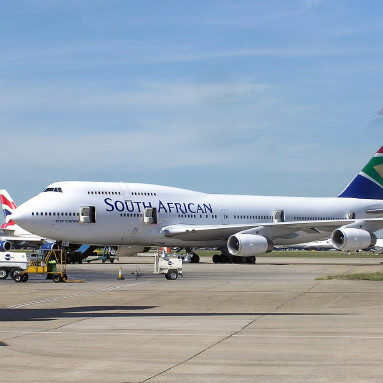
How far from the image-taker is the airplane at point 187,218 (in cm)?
4594

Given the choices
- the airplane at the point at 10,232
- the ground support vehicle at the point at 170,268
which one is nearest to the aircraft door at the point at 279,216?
the airplane at the point at 10,232

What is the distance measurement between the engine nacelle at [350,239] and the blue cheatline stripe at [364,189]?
1029 centimetres

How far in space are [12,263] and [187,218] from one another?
1989cm

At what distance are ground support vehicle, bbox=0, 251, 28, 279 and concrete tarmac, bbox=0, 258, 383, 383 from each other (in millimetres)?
5972

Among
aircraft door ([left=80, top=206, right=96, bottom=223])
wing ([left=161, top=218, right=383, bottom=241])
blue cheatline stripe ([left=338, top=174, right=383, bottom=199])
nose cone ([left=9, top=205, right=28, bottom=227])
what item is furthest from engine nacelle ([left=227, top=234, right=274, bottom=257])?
blue cheatline stripe ([left=338, top=174, right=383, bottom=199])

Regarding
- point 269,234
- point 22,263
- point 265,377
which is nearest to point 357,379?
point 265,377

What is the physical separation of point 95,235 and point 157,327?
31.4 m

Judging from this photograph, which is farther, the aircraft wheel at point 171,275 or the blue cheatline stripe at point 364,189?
the blue cheatline stripe at point 364,189

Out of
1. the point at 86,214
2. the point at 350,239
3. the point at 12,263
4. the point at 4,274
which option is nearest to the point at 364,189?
the point at 350,239

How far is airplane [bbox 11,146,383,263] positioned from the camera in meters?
45.9

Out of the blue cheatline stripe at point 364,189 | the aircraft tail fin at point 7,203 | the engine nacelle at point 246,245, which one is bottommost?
the engine nacelle at point 246,245

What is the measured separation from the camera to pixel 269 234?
51.6m

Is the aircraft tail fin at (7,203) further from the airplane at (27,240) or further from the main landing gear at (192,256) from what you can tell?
the main landing gear at (192,256)

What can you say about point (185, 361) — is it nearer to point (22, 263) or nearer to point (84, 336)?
point (84, 336)
